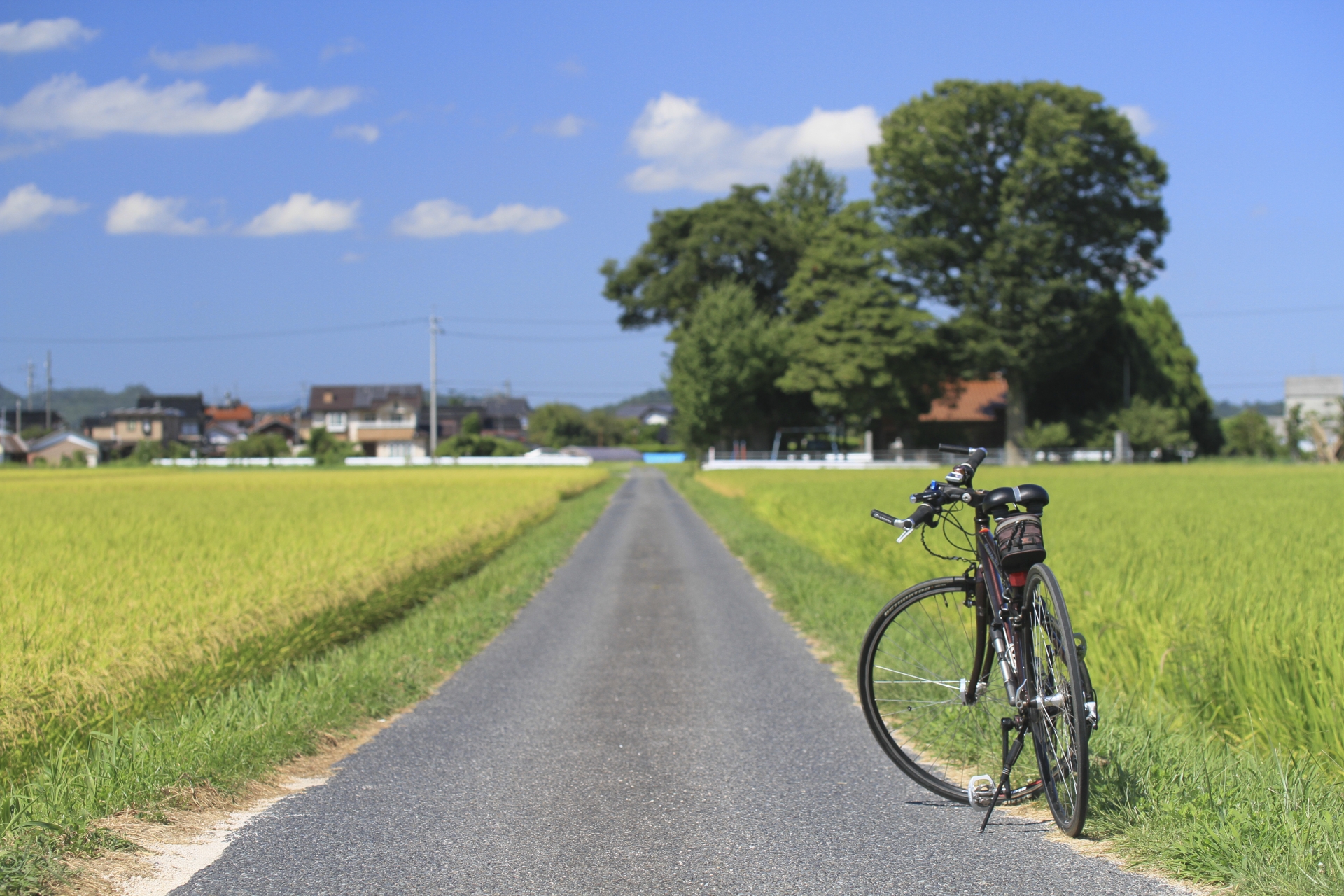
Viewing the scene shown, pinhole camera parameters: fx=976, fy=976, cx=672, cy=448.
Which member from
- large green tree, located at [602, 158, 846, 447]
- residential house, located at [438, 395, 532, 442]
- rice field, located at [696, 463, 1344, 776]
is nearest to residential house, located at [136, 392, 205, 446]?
residential house, located at [438, 395, 532, 442]

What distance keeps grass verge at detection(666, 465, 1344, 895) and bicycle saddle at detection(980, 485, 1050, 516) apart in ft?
3.49

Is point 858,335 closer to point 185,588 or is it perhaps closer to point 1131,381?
point 1131,381

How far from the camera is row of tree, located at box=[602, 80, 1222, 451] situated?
47.7 metres

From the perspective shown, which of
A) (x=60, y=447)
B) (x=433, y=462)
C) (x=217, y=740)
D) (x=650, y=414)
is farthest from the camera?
(x=650, y=414)

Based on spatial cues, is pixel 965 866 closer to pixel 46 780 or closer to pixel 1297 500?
pixel 46 780

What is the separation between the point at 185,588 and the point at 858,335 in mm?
47226

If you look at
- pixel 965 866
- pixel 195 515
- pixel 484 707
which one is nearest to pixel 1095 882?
pixel 965 866

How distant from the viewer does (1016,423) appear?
51250 mm

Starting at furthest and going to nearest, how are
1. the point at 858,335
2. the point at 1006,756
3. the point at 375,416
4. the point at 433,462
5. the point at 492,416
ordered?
the point at 492,416 < the point at 375,416 < the point at 433,462 < the point at 858,335 < the point at 1006,756

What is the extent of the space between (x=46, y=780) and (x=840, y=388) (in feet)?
169

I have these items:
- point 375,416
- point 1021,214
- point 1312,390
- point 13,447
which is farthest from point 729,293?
point 1312,390

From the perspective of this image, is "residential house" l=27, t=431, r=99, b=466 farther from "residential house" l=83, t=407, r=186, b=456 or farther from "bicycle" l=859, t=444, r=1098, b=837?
"bicycle" l=859, t=444, r=1098, b=837

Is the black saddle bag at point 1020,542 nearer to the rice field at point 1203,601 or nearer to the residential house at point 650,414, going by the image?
the rice field at point 1203,601

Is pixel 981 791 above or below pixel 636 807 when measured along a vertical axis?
above
